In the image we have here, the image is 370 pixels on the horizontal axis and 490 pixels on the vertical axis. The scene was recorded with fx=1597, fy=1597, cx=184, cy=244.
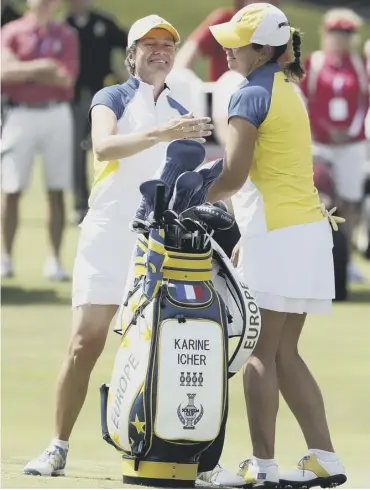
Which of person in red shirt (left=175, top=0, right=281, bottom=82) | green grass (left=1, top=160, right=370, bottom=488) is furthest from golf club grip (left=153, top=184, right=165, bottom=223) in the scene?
person in red shirt (left=175, top=0, right=281, bottom=82)

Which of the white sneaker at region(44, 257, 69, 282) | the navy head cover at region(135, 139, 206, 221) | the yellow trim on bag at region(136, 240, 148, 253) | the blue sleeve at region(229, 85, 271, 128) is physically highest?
the blue sleeve at region(229, 85, 271, 128)

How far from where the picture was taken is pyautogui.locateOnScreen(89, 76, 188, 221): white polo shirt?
253 inches

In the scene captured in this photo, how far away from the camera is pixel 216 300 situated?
593 centimetres

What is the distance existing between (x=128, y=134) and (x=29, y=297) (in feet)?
20.2

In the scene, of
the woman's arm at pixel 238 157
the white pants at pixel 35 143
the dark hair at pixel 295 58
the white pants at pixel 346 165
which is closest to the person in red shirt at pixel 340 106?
the white pants at pixel 346 165

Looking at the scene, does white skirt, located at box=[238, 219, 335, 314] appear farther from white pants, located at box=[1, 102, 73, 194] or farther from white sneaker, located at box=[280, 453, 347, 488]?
white pants, located at box=[1, 102, 73, 194]

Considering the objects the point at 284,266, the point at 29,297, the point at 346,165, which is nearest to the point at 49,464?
the point at 284,266

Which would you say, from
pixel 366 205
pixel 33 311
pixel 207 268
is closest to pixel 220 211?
pixel 207 268

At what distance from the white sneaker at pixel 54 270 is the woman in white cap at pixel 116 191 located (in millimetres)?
6573

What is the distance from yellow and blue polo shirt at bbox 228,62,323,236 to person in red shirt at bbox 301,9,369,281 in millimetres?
7063

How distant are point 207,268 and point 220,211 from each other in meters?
0.23

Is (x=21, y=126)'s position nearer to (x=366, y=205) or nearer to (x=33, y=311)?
(x=33, y=311)

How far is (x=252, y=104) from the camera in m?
6.16

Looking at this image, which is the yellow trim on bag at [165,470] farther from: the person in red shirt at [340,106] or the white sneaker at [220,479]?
the person in red shirt at [340,106]
